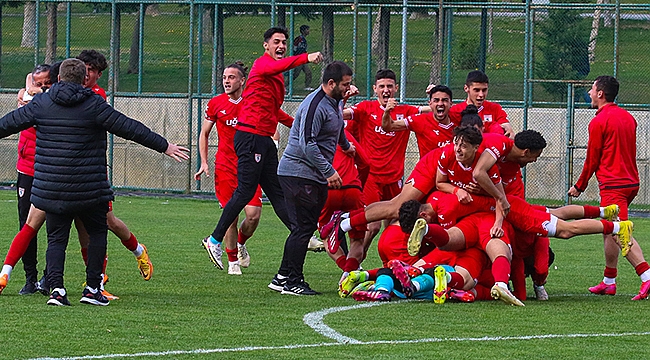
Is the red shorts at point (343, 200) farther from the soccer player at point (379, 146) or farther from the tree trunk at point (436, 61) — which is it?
the tree trunk at point (436, 61)

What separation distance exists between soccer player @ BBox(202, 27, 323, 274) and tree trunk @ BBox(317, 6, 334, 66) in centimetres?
1143

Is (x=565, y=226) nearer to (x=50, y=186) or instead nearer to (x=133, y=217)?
(x=50, y=186)

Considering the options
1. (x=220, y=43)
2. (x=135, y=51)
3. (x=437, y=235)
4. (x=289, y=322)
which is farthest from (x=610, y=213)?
(x=135, y=51)

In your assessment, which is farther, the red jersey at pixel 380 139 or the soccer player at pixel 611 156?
the red jersey at pixel 380 139

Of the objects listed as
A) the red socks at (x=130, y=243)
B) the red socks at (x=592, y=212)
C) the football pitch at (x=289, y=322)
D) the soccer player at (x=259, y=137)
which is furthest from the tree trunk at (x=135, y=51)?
the red socks at (x=592, y=212)

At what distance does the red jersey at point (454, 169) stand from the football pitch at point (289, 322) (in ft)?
3.53

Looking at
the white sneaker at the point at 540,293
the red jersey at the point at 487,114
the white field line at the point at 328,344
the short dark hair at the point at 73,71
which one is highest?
the short dark hair at the point at 73,71

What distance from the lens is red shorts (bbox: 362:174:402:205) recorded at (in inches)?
480

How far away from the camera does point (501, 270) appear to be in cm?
920

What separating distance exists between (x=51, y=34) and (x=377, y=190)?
13.5 meters

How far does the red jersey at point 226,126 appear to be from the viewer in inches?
480

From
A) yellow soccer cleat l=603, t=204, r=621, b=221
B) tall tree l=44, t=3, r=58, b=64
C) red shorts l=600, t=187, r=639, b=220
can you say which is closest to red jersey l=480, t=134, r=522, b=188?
yellow soccer cleat l=603, t=204, r=621, b=221

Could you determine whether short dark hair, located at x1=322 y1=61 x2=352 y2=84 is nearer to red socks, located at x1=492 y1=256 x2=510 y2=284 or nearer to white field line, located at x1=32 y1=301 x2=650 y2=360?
red socks, located at x1=492 y1=256 x2=510 y2=284

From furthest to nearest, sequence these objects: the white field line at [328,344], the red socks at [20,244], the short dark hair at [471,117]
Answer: the short dark hair at [471,117]
the red socks at [20,244]
the white field line at [328,344]
